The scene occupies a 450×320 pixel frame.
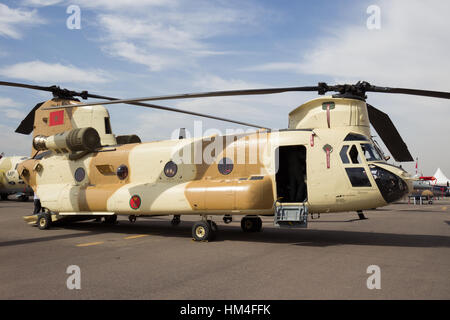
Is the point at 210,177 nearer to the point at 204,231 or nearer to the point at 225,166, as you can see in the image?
the point at 225,166

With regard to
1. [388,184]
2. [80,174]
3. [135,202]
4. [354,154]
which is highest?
[354,154]

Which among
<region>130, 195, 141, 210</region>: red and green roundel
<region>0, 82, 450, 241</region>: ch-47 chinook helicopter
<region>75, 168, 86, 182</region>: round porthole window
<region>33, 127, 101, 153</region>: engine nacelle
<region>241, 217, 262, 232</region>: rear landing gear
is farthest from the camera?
<region>75, 168, 86, 182</region>: round porthole window

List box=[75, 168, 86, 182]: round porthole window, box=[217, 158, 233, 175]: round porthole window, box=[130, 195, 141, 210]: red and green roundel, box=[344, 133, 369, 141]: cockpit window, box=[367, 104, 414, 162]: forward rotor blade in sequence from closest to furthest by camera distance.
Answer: box=[344, 133, 369, 141]: cockpit window
box=[367, 104, 414, 162]: forward rotor blade
box=[217, 158, 233, 175]: round porthole window
box=[130, 195, 141, 210]: red and green roundel
box=[75, 168, 86, 182]: round porthole window

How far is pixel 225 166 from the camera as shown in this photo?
1099 cm

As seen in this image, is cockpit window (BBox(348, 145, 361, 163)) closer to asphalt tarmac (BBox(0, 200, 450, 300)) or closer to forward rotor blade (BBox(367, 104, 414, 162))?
forward rotor blade (BBox(367, 104, 414, 162))

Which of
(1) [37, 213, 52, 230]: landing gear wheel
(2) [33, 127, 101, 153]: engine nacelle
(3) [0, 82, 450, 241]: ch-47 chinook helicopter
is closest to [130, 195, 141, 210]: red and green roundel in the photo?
(3) [0, 82, 450, 241]: ch-47 chinook helicopter

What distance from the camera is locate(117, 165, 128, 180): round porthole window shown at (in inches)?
495

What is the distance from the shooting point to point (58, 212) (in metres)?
13.5

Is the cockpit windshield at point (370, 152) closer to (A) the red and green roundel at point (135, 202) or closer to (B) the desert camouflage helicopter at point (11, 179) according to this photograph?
(A) the red and green roundel at point (135, 202)

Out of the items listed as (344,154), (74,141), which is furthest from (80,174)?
(344,154)

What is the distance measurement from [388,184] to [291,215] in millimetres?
2579

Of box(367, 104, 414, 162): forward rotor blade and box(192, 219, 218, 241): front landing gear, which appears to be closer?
box(192, 219, 218, 241): front landing gear

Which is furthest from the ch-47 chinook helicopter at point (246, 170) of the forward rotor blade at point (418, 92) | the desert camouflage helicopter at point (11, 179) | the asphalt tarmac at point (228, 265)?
the desert camouflage helicopter at point (11, 179)

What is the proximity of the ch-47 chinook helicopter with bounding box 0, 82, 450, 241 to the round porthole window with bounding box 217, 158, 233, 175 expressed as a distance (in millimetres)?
31
